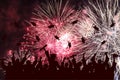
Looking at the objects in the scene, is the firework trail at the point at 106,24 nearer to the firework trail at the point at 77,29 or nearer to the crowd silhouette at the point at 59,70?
the firework trail at the point at 77,29

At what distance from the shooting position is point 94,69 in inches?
643

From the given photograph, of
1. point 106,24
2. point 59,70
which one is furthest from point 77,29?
point 59,70

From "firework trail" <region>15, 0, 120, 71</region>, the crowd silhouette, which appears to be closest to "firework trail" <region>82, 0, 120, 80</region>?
"firework trail" <region>15, 0, 120, 71</region>

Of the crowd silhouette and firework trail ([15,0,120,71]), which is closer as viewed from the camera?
the crowd silhouette

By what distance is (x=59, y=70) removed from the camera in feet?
54.1

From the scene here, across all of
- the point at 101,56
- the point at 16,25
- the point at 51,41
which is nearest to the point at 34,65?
the point at 101,56

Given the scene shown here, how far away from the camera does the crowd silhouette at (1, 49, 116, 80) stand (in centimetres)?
1627

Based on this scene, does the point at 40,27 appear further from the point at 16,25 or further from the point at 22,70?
the point at 22,70

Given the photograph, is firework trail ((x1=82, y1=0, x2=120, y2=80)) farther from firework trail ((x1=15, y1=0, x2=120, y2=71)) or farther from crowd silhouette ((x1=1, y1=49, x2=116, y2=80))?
crowd silhouette ((x1=1, y1=49, x2=116, y2=80))

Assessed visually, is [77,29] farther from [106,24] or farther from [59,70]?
[59,70]

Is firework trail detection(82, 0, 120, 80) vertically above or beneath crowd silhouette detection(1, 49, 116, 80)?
above

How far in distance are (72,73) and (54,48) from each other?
6.26 metres

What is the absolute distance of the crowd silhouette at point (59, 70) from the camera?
1627 centimetres

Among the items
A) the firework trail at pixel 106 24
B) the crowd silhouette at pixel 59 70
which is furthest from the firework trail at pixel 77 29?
the crowd silhouette at pixel 59 70
